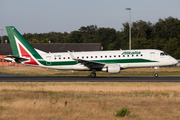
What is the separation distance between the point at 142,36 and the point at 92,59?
85.3 meters

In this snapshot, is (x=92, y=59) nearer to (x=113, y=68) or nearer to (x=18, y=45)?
(x=113, y=68)

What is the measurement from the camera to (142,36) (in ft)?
392

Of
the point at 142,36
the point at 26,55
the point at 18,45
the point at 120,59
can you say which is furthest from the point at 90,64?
the point at 142,36

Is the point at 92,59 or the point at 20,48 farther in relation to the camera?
the point at 20,48

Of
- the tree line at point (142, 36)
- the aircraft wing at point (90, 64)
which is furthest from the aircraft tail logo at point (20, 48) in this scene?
the tree line at point (142, 36)

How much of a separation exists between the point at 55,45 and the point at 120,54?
62795 mm

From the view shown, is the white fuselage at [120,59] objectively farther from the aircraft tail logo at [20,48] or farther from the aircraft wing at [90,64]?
the aircraft tail logo at [20,48]

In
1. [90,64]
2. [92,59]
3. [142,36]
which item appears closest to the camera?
[90,64]

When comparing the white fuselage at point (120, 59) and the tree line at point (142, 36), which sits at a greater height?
the tree line at point (142, 36)

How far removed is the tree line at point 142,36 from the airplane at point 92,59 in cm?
5722

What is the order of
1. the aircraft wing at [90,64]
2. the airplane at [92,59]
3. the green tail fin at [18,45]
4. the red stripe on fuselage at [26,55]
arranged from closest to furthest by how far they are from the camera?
1. the aircraft wing at [90,64]
2. the airplane at [92,59]
3. the red stripe on fuselage at [26,55]
4. the green tail fin at [18,45]

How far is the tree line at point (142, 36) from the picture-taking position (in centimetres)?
10012

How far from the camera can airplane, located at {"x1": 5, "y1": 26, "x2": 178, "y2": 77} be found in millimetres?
37219

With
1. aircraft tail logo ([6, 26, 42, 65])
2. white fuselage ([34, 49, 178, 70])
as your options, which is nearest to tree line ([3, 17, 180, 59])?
white fuselage ([34, 49, 178, 70])
